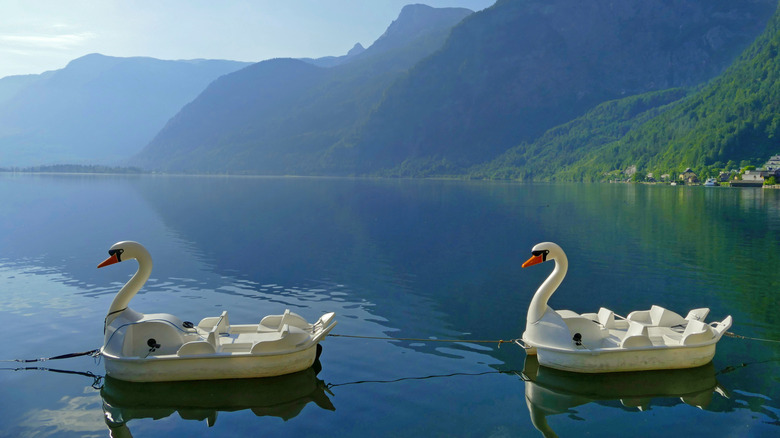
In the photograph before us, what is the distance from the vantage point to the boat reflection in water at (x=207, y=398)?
1227cm

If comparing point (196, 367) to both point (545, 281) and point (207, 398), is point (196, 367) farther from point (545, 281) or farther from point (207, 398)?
point (545, 281)

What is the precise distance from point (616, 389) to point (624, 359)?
2.82 ft

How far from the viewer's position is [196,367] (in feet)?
43.2

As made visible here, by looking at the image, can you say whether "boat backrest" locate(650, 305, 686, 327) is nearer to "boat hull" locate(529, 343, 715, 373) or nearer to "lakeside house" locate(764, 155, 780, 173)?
"boat hull" locate(529, 343, 715, 373)

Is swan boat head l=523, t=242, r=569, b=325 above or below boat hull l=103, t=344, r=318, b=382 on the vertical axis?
above

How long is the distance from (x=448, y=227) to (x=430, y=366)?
37.6 meters

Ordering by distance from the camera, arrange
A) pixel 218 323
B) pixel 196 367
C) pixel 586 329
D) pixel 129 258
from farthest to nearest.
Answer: pixel 218 323 → pixel 586 329 → pixel 129 258 → pixel 196 367

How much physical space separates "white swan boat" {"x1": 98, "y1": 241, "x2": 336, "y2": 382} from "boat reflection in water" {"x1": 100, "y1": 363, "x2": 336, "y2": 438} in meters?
0.22

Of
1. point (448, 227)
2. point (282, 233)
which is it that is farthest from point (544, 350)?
point (448, 227)

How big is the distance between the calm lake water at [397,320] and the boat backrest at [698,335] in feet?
3.01

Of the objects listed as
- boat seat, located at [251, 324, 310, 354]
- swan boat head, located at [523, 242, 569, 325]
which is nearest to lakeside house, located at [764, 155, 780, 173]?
swan boat head, located at [523, 242, 569, 325]

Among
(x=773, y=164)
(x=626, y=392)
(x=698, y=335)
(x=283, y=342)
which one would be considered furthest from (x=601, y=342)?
(x=773, y=164)

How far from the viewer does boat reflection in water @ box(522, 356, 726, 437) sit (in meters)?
12.8

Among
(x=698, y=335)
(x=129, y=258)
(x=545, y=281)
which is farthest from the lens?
(x=545, y=281)
